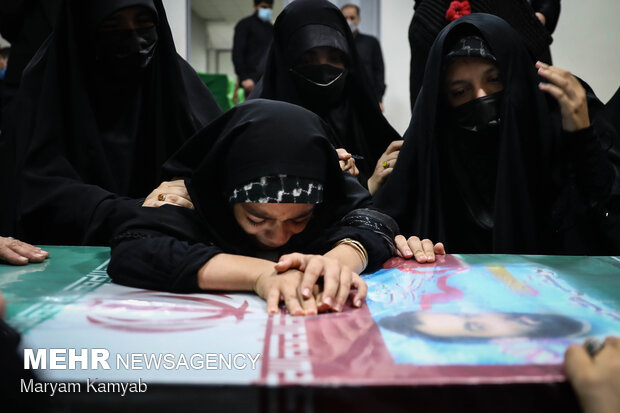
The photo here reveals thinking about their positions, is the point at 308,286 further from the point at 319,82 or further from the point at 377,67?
the point at 377,67

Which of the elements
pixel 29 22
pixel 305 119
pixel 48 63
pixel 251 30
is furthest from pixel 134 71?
pixel 251 30

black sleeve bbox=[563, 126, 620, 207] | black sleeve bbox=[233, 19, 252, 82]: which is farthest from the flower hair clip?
black sleeve bbox=[233, 19, 252, 82]

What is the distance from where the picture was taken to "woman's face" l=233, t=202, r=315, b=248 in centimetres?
128

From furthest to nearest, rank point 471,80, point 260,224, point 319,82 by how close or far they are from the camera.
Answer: point 319,82, point 471,80, point 260,224

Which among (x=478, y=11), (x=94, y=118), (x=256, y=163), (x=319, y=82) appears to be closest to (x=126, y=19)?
(x=94, y=118)

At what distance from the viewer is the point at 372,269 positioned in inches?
58.1

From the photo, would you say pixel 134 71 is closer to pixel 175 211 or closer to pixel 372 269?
pixel 175 211

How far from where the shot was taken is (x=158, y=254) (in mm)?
1235

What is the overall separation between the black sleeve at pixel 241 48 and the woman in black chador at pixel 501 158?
3851mm

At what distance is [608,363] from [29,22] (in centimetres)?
279

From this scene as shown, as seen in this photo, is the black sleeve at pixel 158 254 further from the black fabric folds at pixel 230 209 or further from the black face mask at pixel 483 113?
the black face mask at pixel 483 113

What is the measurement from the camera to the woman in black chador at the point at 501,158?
73.8 inches

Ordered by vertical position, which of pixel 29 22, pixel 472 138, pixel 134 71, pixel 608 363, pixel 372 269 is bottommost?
pixel 372 269

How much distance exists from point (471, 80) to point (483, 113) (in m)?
0.15
